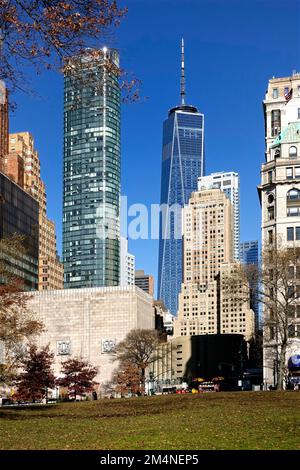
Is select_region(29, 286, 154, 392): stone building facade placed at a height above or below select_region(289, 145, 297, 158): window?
below

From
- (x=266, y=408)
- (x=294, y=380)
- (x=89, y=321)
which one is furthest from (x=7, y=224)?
(x=266, y=408)

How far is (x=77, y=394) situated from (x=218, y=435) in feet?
346

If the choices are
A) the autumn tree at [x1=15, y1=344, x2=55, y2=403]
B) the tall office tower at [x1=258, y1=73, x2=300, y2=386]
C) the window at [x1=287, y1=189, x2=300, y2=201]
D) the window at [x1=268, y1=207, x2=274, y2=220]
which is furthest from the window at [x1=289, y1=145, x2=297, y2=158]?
the autumn tree at [x1=15, y1=344, x2=55, y2=403]

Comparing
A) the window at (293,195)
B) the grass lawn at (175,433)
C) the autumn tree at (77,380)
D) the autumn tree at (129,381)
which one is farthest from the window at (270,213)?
the grass lawn at (175,433)

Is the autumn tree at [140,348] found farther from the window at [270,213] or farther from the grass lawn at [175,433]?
the grass lawn at [175,433]

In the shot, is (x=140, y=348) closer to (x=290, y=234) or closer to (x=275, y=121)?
(x=290, y=234)

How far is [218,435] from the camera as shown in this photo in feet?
77.9

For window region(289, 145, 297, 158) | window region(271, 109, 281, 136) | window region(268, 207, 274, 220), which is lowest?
window region(268, 207, 274, 220)

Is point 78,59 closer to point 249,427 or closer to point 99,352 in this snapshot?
point 249,427

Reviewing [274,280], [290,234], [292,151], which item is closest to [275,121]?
[292,151]

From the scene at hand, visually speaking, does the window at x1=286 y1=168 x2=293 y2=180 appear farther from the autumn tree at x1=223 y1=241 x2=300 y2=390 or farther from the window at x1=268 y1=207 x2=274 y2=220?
the autumn tree at x1=223 y1=241 x2=300 y2=390

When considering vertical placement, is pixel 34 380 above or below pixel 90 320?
below

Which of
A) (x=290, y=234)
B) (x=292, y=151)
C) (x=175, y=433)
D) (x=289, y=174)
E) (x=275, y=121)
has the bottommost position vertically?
(x=175, y=433)

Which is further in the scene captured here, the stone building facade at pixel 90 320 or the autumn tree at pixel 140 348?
the stone building facade at pixel 90 320
